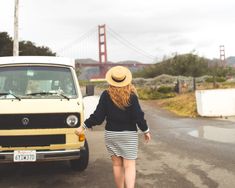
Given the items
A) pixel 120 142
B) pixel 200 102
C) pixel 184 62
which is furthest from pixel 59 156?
pixel 184 62

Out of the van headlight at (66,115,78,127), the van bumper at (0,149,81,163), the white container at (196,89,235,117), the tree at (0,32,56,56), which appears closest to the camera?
the van bumper at (0,149,81,163)

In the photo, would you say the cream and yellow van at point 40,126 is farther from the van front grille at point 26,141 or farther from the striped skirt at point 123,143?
the striped skirt at point 123,143

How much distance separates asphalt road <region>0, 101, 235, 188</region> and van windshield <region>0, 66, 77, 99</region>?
1363 millimetres

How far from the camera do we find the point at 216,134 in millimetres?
13688

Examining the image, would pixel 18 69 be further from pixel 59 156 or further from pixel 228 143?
pixel 228 143

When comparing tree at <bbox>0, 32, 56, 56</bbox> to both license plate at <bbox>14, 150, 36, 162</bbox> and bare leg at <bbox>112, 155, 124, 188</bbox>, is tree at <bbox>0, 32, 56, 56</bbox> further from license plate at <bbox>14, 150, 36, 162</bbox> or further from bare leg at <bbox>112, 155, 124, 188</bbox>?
bare leg at <bbox>112, 155, 124, 188</bbox>

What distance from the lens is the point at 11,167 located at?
9.30 metres

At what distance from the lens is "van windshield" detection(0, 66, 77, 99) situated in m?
8.29

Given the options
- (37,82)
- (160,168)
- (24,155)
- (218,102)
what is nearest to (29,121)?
(24,155)

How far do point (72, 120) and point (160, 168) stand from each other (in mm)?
2148

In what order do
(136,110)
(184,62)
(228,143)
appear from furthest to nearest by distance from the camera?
(184,62)
(228,143)
(136,110)

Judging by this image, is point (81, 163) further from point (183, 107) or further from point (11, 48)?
point (11, 48)

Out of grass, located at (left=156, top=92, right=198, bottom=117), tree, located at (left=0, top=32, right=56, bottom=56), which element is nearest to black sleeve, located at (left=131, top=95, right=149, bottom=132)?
grass, located at (left=156, top=92, right=198, bottom=117)

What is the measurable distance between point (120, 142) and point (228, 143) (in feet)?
20.4
